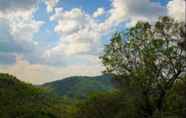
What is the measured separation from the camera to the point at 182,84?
1954 inches

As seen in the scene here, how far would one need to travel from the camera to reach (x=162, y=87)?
4638cm

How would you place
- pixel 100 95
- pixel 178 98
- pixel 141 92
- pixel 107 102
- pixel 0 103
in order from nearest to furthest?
pixel 141 92
pixel 178 98
pixel 107 102
pixel 100 95
pixel 0 103

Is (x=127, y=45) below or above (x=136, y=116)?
above

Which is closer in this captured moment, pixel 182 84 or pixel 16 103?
pixel 182 84

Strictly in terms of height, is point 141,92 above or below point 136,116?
above

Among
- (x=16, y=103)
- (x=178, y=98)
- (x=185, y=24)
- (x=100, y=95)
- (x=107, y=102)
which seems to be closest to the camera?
(x=185, y=24)

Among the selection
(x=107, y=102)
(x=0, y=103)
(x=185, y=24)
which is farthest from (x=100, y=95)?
(x=0, y=103)

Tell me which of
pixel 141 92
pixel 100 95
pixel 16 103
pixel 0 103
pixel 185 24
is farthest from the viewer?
pixel 16 103

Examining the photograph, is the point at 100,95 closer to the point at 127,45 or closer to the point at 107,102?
the point at 107,102

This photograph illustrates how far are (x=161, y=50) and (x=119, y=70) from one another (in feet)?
21.7

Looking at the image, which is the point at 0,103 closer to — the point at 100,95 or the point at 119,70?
the point at 100,95

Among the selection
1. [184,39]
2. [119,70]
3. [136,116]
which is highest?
[184,39]

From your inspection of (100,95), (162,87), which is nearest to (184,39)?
(162,87)

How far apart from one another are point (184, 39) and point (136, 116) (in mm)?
14597
